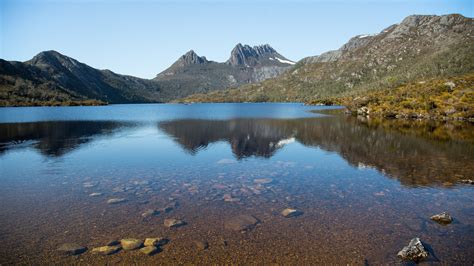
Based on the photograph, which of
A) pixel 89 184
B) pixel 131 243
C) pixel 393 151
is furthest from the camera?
pixel 393 151

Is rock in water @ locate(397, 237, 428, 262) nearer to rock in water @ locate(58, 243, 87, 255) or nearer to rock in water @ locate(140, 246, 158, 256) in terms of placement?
rock in water @ locate(140, 246, 158, 256)

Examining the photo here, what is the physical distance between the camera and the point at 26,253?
15750 millimetres

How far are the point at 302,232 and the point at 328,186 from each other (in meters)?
11.9

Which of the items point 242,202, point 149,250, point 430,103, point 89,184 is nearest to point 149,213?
point 149,250

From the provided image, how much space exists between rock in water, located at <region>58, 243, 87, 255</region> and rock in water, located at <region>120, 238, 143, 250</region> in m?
2.10

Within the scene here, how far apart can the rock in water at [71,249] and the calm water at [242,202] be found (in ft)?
1.66

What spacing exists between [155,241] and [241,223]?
5967 millimetres

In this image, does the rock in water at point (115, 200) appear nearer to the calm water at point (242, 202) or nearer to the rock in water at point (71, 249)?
the calm water at point (242, 202)

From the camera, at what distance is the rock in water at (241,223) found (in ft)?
62.8

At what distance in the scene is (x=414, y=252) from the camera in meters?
15.3

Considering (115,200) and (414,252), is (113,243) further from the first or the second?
(414,252)

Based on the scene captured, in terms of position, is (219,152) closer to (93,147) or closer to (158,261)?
(93,147)

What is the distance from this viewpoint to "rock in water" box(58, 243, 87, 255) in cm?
1584

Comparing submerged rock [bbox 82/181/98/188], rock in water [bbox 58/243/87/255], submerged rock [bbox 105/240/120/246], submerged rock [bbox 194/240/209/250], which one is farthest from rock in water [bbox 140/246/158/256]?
submerged rock [bbox 82/181/98/188]
